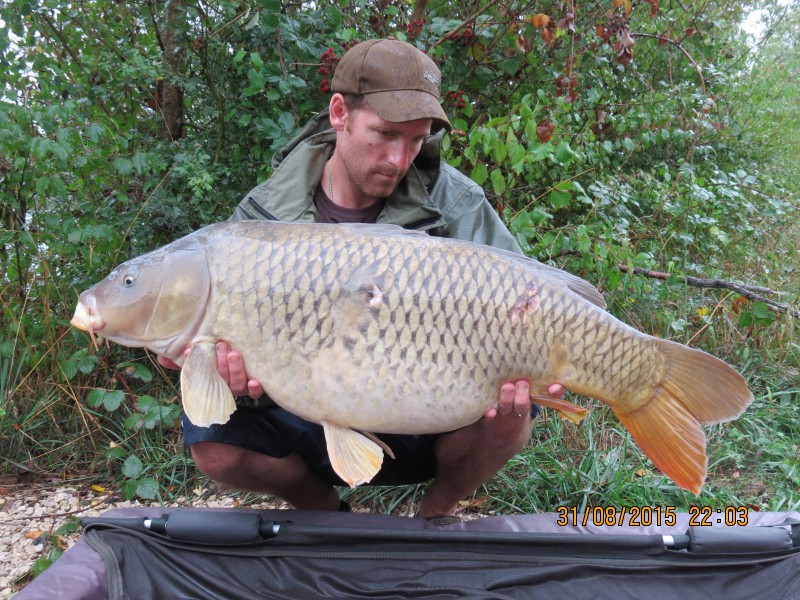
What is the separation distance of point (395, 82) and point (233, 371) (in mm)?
740

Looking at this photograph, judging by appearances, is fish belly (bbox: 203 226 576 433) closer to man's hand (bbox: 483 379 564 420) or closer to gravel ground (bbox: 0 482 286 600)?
man's hand (bbox: 483 379 564 420)

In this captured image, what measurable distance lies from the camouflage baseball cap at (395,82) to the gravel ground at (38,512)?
4.03ft

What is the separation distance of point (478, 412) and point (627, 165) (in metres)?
3.06

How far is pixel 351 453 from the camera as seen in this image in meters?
1.26

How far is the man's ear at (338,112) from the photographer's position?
1.62 meters

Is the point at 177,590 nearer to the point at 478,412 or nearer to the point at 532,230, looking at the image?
the point at 478,412

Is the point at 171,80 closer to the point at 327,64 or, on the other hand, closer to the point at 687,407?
the point at 327,64

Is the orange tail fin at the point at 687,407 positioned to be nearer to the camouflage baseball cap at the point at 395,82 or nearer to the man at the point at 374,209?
the man at the point at 374,209

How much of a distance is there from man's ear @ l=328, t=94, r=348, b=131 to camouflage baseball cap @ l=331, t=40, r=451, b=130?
2 cm

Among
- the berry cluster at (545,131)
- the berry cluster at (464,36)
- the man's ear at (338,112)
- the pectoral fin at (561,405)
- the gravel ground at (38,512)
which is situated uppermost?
the berry cluster at (464,36)

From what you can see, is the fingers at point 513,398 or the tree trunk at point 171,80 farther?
the tree trunk at point 171,80

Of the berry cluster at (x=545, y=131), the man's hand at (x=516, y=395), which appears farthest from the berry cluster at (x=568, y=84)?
the man's hand at (x=516, y=395)

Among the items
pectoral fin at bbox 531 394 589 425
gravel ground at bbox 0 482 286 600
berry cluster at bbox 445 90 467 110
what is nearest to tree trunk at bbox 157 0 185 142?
berry cluster at bbox 445 90 467 110
